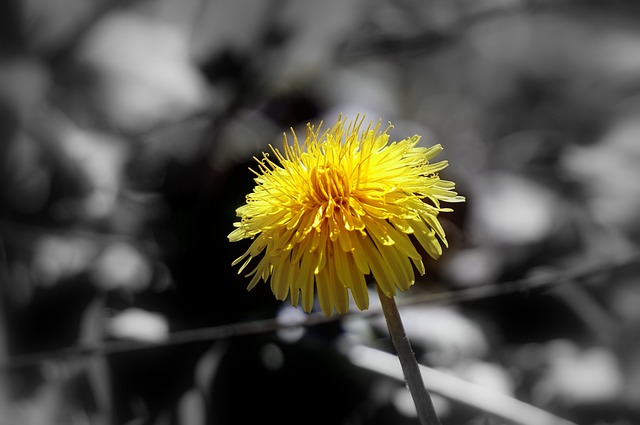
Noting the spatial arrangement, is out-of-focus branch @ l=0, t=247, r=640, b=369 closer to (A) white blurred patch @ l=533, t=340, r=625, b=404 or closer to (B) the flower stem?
(A) white blurred patch @ l=533, t=340, r=625, b=404

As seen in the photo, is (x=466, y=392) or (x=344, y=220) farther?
(x=466, y=392)

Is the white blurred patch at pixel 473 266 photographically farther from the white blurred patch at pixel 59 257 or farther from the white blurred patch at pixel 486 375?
the white blurred patch at pixel 59 257

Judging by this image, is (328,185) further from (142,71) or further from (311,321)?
(142,71)

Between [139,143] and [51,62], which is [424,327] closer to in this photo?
[139,143]

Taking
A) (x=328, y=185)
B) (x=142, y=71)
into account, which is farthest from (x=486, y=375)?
(x=142, y=71)

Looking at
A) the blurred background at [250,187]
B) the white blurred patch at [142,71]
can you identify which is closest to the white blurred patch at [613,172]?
the blurred background at [250,187]

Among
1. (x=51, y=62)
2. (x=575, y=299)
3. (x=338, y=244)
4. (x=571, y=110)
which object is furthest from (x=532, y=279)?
(x=51, y=62)

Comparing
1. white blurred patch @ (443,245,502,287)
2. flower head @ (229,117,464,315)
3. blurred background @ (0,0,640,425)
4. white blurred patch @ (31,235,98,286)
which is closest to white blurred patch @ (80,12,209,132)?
blurred background @ (0,0,640,425)
